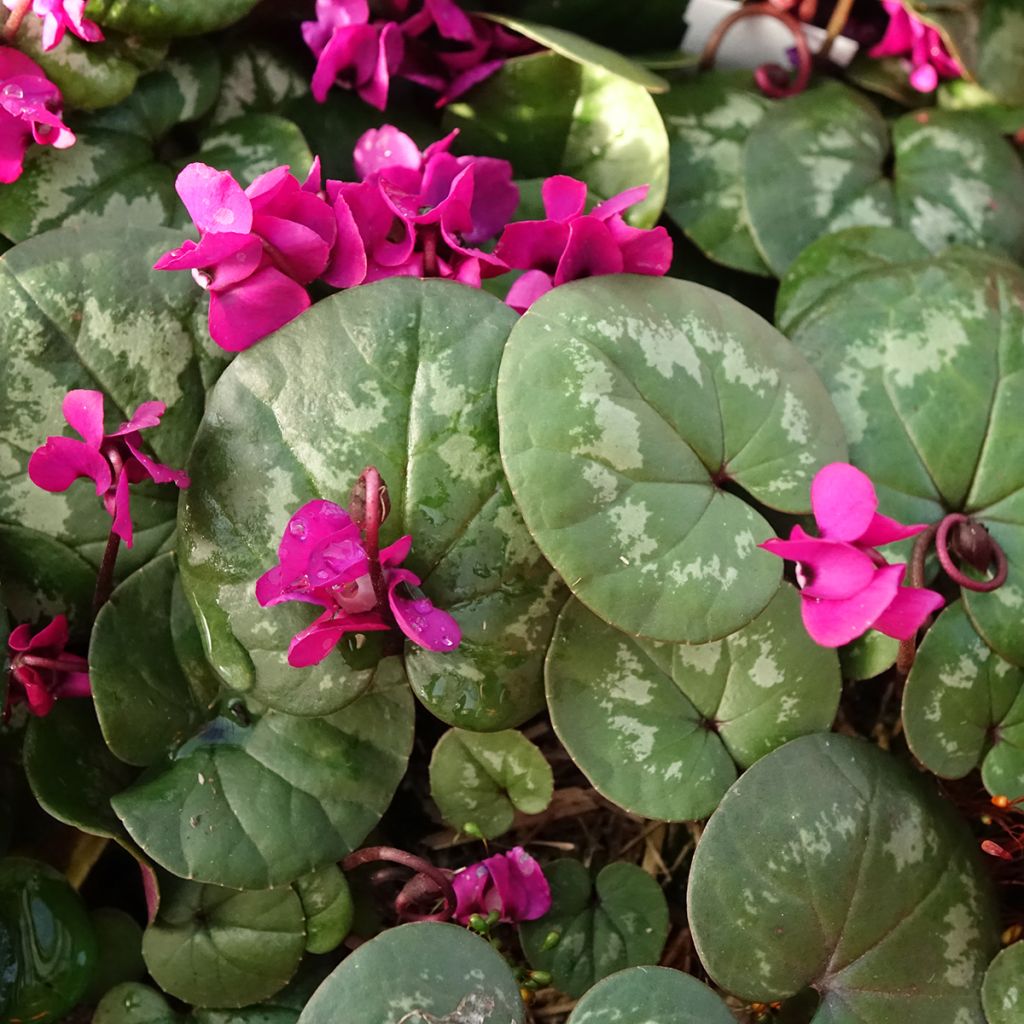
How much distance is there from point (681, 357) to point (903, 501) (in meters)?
0.25

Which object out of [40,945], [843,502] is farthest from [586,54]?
[40,945]

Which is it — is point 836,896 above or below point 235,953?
above

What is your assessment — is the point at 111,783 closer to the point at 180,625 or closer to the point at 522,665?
the point at 180,625

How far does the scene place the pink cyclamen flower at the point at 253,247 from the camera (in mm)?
694

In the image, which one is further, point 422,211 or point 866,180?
point 866,180

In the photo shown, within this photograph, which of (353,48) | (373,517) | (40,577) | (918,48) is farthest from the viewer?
(918,48)

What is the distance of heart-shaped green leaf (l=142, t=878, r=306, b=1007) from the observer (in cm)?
84

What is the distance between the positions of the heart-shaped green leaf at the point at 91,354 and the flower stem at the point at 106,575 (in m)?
0.03

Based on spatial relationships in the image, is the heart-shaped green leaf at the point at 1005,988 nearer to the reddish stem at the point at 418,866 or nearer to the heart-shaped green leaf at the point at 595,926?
the heart-shaped green leaf at the point at 595,926

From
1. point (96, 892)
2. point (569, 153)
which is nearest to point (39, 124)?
point (569, 153)

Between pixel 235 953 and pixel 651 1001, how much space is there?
348 millimetres

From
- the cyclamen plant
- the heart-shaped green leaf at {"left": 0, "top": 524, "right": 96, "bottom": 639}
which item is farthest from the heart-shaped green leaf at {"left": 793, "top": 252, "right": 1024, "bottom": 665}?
the heart-shaped green leaf at {"left": 0, "top": 524, "right": 96, "bottom": 639}

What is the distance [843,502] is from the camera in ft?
2.19

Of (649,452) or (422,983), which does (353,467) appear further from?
(422,983)
